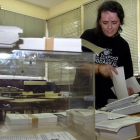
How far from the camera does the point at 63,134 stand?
0.63 metres

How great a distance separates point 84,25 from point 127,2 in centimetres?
115

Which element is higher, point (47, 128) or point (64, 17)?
point (64, 17)

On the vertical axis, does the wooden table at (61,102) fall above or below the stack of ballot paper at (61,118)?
above

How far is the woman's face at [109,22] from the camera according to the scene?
1.59 metres

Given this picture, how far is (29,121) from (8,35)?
31 centimetres

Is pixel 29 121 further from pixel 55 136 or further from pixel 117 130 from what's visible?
pixel 117 130

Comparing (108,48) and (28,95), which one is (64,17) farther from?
(28,95)

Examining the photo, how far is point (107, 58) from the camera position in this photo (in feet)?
5.06

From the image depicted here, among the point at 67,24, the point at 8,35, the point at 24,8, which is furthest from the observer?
the point at 24,8

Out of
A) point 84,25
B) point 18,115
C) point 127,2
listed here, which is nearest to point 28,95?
point 18,115

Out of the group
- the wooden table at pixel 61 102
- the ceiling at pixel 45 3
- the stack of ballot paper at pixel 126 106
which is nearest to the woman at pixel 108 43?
the stack of ballot paper at pixel 126 106

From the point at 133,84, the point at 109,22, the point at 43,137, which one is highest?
the point at 109,22

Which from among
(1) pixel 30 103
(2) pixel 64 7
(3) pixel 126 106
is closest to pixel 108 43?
(3) pixel 126 106

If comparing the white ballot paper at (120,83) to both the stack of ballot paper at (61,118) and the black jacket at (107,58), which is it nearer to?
the black jacket at (107,58)
